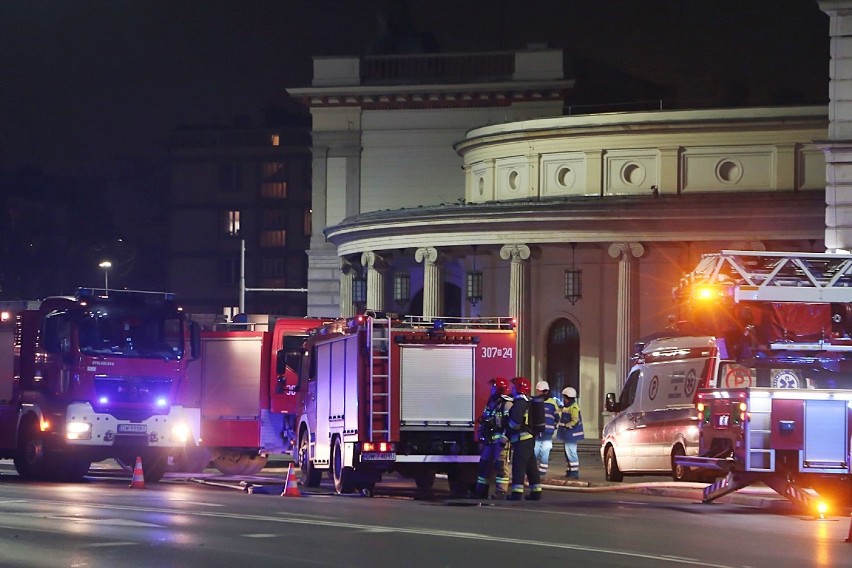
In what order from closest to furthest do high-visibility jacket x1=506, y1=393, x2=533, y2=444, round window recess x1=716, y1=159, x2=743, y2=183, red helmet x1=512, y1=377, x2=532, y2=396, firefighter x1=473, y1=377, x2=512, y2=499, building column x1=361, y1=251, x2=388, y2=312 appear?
1. high-visibility jacket x1=506, y1=393, x2=533, y2=444
2. firefighter x1=473, y1=377, x2=512, y2=499
3. red helmet x1=512, y1=377, x2=532, y2=396
4. round window recess x1=716, y1=159, x2=743, y2=183
5. building column x1=361, y1=251, x2=388, y2=312

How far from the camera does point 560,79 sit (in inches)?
2576

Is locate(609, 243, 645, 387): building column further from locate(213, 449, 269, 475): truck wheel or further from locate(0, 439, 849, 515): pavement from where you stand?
locate(213, 449, 269, 475): truck wheel

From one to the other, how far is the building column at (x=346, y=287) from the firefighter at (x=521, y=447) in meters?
34.7

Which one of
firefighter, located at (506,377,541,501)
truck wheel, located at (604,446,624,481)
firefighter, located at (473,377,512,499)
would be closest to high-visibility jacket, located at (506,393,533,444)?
firefighter, located at (506,377,541,501)

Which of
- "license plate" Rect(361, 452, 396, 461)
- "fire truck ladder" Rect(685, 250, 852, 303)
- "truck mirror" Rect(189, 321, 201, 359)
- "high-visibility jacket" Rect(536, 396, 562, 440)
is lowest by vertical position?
"license plate" Rect(361, 452, 396, 461)

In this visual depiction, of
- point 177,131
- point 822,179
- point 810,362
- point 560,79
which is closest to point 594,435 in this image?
point 822,179

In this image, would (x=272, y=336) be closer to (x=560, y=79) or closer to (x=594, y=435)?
(x=594, y=435)

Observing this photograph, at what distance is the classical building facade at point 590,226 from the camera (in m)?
53.3

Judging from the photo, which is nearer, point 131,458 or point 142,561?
point 142,561

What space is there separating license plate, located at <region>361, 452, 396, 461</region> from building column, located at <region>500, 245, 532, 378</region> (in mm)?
28674

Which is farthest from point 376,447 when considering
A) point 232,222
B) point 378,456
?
point 232,222

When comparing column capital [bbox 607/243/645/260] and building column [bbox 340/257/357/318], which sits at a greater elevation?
column capital [bbox 607/243/645/260]

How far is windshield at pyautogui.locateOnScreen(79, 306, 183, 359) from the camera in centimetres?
2959

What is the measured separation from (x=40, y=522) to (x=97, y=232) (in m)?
133
